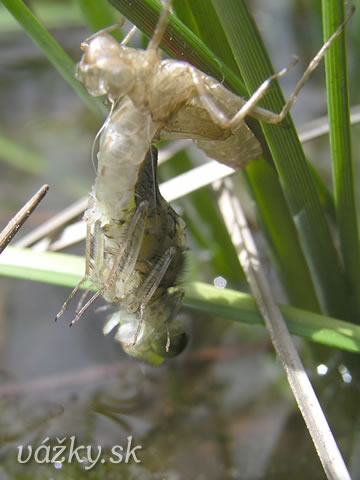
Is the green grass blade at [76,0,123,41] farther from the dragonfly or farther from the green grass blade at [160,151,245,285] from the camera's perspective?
the green grass blade at [160,151,245,285]

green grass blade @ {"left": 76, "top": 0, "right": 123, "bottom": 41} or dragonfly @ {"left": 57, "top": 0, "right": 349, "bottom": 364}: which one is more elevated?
green grass blade @ {"left": 76, "top": 0, "right": 123, "bottom": 41}

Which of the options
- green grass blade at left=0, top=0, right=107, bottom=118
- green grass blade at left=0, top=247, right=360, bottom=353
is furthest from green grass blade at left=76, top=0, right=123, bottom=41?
green grass blade at left=0, top=247, right=360, bottom=353

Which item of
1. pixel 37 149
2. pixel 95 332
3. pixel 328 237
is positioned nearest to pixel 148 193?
pixel 328 237

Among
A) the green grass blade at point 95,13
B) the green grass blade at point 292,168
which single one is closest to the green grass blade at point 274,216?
the green grass blade at point 292,168

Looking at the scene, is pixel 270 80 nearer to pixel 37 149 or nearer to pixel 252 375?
pixel 252 375

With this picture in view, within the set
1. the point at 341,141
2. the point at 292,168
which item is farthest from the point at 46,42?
the point at 341,141

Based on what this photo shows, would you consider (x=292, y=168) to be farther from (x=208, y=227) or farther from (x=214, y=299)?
(x=208, y=227)

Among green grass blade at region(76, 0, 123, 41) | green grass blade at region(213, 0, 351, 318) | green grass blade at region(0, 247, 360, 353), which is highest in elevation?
green grass blade at region(76, 0, 123, 41)
